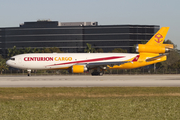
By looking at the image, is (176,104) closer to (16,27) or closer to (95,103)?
(95,103)

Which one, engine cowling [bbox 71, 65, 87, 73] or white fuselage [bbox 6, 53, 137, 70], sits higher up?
white fuselage [bbox 6, 53, 137, 70]

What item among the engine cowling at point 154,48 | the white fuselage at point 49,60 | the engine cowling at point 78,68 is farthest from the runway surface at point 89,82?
the engine cowling at point 154,48

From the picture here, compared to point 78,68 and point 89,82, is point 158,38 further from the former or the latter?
point 89,82

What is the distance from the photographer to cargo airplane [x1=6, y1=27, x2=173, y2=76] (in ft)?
193

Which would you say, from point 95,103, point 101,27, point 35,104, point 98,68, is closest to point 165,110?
point 95,103

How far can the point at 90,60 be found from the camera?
60.7 meters

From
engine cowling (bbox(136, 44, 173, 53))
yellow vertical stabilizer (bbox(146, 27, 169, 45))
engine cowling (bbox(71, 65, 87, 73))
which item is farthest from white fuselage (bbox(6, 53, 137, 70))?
yellow vertical stabilizer (bbox(146, 27, 169, 45))

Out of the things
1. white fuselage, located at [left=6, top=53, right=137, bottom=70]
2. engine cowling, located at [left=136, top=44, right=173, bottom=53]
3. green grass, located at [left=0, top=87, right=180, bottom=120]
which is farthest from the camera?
engine cowling, located at [left=136, top=44, right=173, bottom=53]

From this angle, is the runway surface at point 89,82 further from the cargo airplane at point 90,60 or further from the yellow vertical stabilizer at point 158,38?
the yellow vertical stabilizer at point 158,38

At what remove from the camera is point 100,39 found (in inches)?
6634

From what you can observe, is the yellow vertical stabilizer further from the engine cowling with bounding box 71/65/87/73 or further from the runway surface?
the runway surface

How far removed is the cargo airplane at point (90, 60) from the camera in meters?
58.9

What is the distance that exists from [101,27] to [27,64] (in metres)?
111

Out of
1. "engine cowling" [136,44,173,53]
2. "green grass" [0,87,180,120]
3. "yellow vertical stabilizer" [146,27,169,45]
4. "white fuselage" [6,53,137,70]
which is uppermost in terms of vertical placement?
"yellow vertical stabilizer" [146,27,169,45]
